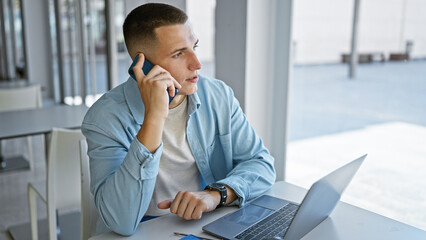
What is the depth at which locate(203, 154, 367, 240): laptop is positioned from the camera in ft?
3.23

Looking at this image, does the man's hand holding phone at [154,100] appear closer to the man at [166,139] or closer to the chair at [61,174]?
the man at [166,139]

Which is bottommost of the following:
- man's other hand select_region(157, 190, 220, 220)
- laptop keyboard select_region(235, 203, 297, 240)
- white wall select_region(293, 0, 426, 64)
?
laptop keyboard select_region(235, 203, 297, 240)

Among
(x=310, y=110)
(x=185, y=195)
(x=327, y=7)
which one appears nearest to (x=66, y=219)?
(x=310, y=110)

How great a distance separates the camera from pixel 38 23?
24.1 ft

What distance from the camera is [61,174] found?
2170 millimetres

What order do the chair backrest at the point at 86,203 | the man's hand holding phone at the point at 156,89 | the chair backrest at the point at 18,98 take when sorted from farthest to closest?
1. the chair backrest at the point at 18,98
2. the chair backrest at the point at 86,203
3. the man's hand holding phone at the point at 156,89

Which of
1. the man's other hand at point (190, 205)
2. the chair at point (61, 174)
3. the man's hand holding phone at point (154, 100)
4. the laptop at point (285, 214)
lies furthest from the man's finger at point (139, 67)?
the chair at point (61, 174)

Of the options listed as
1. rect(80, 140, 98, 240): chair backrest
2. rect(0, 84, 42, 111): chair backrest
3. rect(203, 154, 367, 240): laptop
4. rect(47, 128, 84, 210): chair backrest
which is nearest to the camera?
rect(203, 154, 367, 240): laptop

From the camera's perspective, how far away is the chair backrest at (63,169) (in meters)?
2.08

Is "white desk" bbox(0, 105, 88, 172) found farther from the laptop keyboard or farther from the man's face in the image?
the laptop keyboard

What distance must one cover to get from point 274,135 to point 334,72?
1.85ft

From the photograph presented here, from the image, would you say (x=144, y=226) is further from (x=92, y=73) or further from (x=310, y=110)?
(x=92, y=73)

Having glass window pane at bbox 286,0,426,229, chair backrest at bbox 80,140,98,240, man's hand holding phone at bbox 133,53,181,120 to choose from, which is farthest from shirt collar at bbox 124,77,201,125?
glass window pane at bbox 286,0,426,229

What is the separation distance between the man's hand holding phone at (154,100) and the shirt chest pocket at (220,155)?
0.34 meters
